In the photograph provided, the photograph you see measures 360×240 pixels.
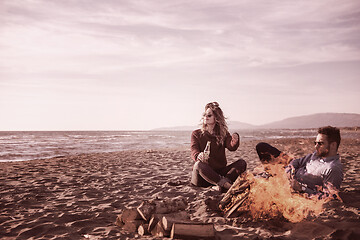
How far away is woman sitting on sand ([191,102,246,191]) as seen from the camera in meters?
5.22

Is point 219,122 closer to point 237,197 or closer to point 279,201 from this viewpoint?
point 237,197

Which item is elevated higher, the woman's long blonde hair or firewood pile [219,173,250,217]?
the woman's long blonde hair

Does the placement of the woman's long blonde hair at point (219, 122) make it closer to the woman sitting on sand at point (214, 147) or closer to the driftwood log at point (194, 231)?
the woman sitting on sand at point (214, 147)

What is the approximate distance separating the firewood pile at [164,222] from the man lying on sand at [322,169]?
6.27 feet

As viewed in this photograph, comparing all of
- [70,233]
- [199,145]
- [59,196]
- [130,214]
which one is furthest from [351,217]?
[59,196]

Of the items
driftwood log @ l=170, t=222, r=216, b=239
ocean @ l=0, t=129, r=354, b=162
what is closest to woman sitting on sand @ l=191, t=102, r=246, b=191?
driftwood log @ l=170, t=222, r=216, b=239

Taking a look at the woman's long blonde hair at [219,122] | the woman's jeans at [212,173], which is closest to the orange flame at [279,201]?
the woman's jeans at [212,173]

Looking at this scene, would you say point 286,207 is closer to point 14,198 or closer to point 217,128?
point 217,128

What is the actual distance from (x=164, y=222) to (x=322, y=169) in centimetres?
Result: 281

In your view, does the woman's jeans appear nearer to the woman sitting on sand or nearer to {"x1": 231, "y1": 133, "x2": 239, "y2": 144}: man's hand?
the woman sitting on sand

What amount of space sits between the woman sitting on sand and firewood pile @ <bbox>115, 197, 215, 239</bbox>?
120 centimetres

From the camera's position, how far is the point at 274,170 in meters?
4.59

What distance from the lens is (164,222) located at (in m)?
3.58

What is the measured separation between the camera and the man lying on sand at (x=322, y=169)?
4.10 metres
